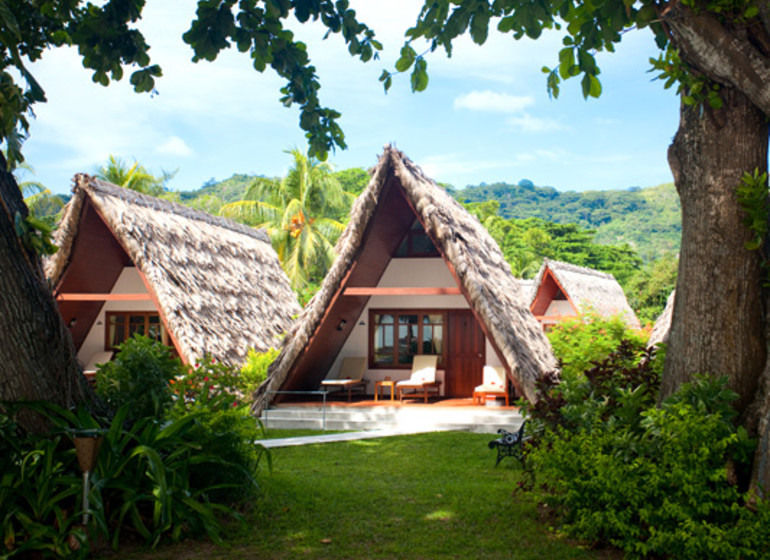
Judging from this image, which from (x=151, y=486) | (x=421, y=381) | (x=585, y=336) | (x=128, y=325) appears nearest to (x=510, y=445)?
(x=151, y=486)

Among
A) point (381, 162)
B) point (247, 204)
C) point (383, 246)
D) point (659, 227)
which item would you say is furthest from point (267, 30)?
point (659, 227)

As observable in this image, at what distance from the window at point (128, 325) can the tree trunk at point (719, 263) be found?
13.3 meters

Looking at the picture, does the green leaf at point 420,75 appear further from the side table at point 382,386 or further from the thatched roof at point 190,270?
the side table at point 382,386

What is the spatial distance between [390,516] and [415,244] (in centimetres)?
925

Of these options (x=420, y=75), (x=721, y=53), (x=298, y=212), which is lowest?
(x=721, y=53)

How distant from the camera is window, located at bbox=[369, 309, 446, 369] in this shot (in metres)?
14.8

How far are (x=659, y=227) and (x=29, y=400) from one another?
7877cm

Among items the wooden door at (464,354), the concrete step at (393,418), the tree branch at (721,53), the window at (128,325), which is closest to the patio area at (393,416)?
the concrete step at (393,418)

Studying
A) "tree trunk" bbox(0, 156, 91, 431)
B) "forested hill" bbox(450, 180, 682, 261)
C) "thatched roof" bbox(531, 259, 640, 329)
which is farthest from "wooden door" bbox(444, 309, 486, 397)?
"forested hill" bbox(450, 180, 682, 261)

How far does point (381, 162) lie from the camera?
40.9 feet

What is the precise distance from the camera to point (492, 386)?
12938mm

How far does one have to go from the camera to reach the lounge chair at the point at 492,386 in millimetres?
12766

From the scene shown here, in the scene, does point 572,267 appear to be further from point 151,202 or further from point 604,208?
point 604,208

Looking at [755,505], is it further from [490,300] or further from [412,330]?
[412,330]
